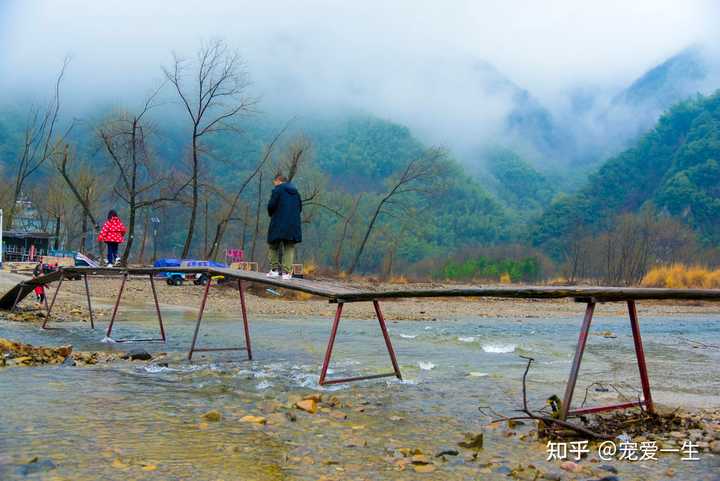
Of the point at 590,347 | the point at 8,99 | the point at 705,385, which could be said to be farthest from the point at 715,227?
the point at 8,99

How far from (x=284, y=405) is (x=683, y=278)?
3756cm

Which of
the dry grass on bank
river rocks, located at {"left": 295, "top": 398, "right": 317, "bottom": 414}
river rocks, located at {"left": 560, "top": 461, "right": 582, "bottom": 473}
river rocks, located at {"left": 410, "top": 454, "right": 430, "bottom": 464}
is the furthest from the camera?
the dry grass on bank

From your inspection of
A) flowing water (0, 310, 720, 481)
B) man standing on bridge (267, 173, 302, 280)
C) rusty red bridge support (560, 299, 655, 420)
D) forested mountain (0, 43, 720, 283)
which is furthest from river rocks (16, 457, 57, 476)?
forested mountain (0, 43, 720, 283)

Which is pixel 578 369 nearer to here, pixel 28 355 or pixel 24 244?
pixel 28 355

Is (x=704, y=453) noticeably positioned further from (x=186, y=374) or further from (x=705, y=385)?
(x=186, y=374)

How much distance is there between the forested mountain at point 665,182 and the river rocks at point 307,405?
7415cm

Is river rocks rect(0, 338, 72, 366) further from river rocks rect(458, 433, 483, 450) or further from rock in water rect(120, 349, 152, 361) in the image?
river rocks rect(458, 433, 483, 450)

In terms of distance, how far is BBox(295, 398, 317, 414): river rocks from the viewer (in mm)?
6922

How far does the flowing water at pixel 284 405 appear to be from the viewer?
16.5 ft

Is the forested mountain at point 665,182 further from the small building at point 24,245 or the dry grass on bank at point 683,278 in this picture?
the small building at point 24,245

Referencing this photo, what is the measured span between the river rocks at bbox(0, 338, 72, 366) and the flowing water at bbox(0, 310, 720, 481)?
52cm

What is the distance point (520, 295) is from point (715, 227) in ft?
251

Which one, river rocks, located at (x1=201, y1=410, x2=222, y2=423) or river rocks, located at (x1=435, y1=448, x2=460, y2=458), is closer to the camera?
river rocks, located at (x1=435, y1=448, x2=460, y2=458)

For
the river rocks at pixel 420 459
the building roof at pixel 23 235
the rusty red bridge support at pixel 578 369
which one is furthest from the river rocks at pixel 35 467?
the building roof at pixel 23 235
